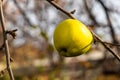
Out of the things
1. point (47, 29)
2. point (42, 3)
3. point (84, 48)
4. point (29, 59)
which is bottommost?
point (29, 59)

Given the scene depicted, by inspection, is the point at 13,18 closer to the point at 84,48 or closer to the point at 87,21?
the point at 87,21

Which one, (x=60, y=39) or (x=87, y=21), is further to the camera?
(x=87, y=21)

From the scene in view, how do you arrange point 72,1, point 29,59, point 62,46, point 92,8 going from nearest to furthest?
point 62,46 → point 92,8 → point 72,1 → point 29,59

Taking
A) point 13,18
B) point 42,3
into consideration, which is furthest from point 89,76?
point 13,18

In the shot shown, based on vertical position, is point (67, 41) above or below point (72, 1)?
above

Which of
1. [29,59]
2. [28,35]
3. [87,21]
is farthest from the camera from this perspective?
[29,59]

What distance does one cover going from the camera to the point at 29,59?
6.39 m

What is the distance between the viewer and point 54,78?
4.37m

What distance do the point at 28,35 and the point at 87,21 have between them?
4.39ft

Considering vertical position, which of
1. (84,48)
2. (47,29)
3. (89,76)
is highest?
(84,48)

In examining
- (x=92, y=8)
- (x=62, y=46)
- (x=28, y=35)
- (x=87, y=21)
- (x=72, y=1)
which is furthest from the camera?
(x=28, y=35)

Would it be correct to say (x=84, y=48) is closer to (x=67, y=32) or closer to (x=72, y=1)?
(x=67, y=32)

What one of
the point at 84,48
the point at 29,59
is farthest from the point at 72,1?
the point at 84,48

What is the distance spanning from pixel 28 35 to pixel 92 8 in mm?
1653
